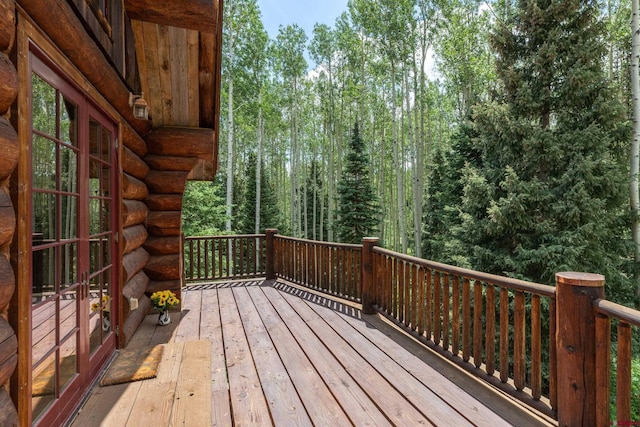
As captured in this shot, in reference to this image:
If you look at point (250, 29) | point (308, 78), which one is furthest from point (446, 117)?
point (250, 29)

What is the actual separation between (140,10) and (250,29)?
10891 mm

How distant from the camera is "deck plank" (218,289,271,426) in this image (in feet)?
6.45

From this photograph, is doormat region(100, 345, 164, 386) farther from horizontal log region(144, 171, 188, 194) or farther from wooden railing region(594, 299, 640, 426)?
wooden railing region(594, 299, 640, 426)

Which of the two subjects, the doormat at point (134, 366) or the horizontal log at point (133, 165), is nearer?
the doormat at point (134, 366)

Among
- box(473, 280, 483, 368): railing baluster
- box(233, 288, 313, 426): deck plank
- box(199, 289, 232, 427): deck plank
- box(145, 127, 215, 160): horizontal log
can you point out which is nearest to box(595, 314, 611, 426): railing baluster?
box(473, 280, 483, 368): railing baluster

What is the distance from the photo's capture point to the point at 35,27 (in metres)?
1.45

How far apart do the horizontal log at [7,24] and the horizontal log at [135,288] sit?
2310 mm

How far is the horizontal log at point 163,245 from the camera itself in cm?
404

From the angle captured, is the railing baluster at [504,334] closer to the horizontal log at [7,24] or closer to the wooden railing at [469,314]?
the wooden railing at [469,314]

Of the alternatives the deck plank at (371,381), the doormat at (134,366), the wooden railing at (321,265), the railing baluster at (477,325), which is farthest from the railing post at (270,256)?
the railing baluster at (477,325)

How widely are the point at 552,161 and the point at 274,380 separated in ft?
24.0

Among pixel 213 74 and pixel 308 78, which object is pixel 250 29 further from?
pixel 213 74

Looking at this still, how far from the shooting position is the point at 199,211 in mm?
10672

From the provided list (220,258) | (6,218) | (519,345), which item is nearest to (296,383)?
(519,345)
